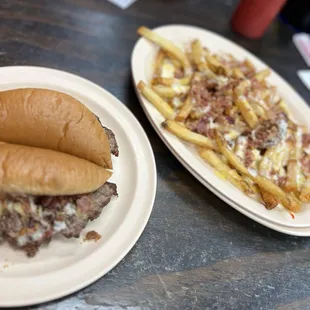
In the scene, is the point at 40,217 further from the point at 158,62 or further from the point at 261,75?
the point at 261,75

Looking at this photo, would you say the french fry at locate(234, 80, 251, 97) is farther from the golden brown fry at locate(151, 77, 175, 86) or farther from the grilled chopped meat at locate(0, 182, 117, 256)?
the grilled chopped meat at locate(0, 182, 117, 256)

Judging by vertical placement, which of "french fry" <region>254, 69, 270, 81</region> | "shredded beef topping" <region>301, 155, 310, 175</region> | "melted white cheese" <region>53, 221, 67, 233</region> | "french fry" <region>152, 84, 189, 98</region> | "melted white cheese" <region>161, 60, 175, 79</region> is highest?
"french fry" <region>254, 69, 270, 81</region>

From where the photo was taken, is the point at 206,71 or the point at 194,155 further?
the point at 206,71

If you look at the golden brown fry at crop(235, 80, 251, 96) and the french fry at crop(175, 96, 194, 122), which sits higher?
the golden brown fry at crop(235, 80, 251, 96)

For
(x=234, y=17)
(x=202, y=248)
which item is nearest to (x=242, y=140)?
(x=202, y=248)

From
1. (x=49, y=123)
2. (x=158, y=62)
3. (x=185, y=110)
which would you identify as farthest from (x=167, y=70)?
(x=49, y=123)

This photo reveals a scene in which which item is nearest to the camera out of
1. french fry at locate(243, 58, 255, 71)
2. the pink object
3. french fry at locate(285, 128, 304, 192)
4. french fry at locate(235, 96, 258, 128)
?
french fry at locate(285, 128, 304, 192)

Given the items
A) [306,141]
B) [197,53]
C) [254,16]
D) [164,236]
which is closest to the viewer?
[164,236]

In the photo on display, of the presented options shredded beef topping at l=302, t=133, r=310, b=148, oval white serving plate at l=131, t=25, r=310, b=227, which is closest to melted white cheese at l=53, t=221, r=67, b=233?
oval white serving plate at l=131, t=25, r=310, b=227
